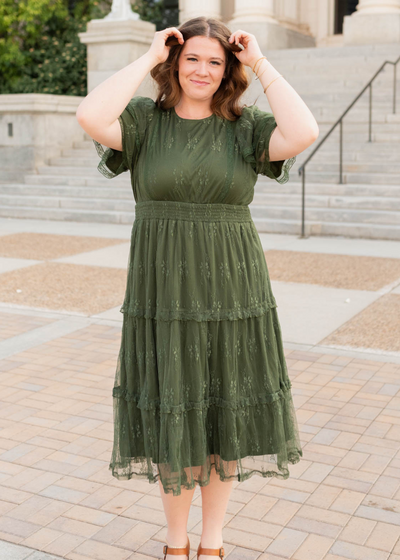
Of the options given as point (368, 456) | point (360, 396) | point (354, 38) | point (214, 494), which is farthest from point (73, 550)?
point (354, 38)

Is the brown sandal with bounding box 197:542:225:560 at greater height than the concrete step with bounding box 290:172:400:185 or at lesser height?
lesser

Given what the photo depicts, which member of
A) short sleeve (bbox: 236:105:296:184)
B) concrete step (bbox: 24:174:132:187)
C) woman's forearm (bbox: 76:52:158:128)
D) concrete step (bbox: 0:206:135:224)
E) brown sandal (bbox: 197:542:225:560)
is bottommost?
concrete step (bbox: 0:206:135:224)

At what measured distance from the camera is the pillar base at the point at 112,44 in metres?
16.6

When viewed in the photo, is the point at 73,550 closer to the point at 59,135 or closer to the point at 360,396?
the point at 360,396

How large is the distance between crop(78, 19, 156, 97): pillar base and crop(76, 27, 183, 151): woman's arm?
47.3 feet

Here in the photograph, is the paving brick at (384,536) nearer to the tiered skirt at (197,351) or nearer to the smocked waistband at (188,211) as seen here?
the tiered skirt at (197,351)

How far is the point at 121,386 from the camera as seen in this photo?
281cm

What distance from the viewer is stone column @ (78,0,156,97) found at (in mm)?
16594

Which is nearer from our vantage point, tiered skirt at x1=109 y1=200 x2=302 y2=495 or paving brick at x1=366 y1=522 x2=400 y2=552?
tiered skirt at x1=109 y1=200 x2=302 y2=495

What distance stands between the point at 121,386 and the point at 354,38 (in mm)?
15857

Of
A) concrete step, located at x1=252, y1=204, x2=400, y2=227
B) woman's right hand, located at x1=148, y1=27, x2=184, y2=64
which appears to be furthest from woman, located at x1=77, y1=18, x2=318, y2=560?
concrete step, located at x1=252, y1=204, x2=400, y2=227

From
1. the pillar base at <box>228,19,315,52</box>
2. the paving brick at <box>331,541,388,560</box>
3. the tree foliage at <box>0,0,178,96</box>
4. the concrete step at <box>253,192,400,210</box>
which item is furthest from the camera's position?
the tree foliage at <box>0,0,178,96</box>

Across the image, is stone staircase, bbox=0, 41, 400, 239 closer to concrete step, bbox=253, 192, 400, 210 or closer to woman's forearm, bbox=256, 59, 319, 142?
concrete step, bbox=253, 192, 400, 210

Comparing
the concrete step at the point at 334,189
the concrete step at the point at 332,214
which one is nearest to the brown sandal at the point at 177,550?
the concrete step at the point at 332,214
